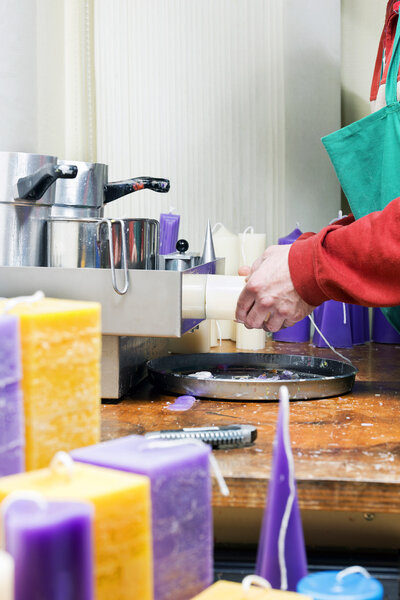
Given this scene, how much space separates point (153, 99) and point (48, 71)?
479mm

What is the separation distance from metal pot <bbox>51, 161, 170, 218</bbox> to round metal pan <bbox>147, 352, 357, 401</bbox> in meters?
0.34

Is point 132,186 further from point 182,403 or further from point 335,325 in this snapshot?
point 335,325

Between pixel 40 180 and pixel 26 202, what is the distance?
7 cm

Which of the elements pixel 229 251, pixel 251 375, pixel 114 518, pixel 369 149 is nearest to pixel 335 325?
pixel 229 251

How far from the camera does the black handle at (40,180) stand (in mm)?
1178

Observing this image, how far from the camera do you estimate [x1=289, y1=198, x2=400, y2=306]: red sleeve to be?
1.21 metres

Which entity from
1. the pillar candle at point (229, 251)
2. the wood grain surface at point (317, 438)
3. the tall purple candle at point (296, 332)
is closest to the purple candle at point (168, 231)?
the pillar candle at point (229, 251)

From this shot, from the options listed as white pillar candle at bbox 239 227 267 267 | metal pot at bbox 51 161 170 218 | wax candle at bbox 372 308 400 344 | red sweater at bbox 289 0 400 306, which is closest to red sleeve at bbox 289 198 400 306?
red sweater at bbox 289 0 400 306

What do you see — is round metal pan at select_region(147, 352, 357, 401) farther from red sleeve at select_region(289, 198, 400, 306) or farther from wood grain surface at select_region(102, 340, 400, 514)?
red sleeve at select_region(289, 198, 400, 306)

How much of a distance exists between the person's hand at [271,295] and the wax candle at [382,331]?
0.91 meters

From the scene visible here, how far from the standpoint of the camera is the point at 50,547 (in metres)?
0.44

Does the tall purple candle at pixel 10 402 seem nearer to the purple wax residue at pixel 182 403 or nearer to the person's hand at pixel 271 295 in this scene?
the purple wax residue at pixel 182 403

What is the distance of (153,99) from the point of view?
8.37 ft

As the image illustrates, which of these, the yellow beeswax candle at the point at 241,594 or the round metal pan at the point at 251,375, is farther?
the round metal pan at the point at 251,375
